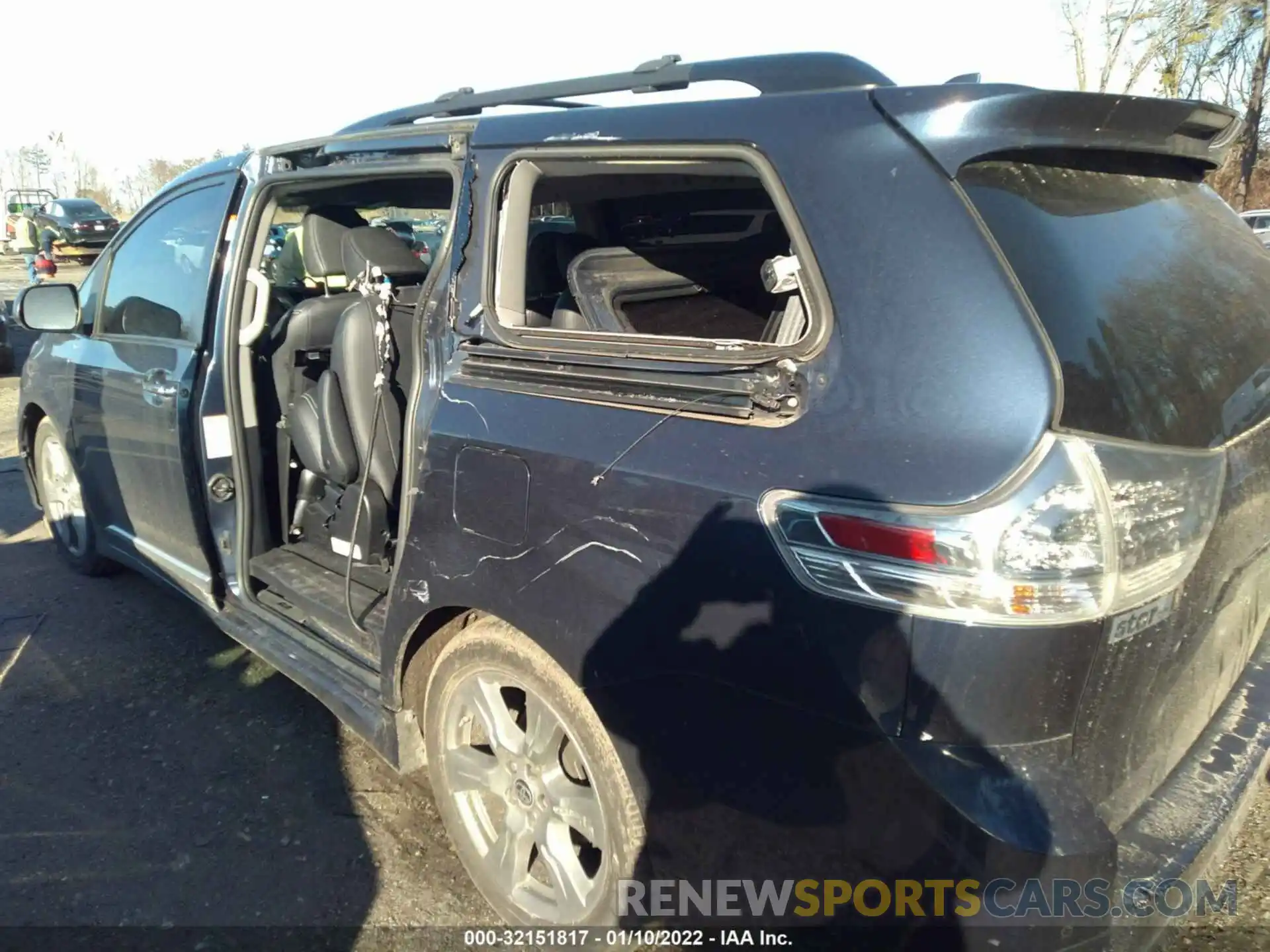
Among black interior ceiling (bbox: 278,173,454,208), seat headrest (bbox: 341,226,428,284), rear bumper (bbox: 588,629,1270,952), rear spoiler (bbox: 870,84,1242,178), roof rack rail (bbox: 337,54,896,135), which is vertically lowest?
rear bumper (bbox: 588,629,1270,952)

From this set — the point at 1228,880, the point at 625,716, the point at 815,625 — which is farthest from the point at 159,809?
the point at 1228,880

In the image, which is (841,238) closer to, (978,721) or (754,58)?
(754,58)

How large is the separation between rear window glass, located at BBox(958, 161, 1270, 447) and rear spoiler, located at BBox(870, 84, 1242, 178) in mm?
60

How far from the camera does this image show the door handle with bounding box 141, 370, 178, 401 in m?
3.51

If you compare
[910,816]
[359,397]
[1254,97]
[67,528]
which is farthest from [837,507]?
[1254,97]

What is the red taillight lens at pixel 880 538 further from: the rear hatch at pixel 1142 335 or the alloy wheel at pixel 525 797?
the alloy wheel at pixel 525 797

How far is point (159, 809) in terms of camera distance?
2.95 meters

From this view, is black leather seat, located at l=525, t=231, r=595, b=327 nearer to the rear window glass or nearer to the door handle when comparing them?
the rear window glass

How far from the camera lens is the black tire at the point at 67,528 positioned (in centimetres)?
459

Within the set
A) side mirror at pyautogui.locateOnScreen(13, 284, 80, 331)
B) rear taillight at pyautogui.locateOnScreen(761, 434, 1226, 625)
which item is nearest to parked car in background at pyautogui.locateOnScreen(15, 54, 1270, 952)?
rear taillight at pyautogui.locateOnScreen(761, 434, 1226, 625)

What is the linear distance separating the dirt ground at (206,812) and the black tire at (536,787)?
0.24 metres

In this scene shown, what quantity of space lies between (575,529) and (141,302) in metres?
2.87

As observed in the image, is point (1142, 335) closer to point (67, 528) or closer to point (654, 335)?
point (654, 335)

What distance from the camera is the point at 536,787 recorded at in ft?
7.52
